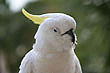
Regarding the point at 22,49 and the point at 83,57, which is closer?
the point at 83,57

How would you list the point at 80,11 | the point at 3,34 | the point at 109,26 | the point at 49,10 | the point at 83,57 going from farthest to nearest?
1. the point at 3,34
2. the point at 49,10
3. the point at 83,57
4. the point at 80,11
5. the point at 109,26

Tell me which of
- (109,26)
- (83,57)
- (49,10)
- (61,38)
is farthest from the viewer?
(49,10)

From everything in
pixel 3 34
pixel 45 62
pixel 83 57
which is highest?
pixel 45 62

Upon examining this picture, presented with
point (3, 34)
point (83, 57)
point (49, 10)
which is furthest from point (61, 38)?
point (3, 34)

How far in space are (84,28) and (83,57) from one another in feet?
1.55

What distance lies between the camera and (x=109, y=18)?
8.63ft

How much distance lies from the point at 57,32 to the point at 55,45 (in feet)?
0.19

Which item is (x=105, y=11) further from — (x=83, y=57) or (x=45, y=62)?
(x=45, y=62)

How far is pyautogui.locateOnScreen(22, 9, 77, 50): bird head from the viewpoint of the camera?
0.95m

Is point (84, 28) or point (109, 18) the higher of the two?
point (109, 18)

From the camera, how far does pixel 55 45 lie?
0.99 meters

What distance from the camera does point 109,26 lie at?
2631 millimetres

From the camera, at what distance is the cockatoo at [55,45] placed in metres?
0.96

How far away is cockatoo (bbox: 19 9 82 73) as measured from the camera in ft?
3.14
